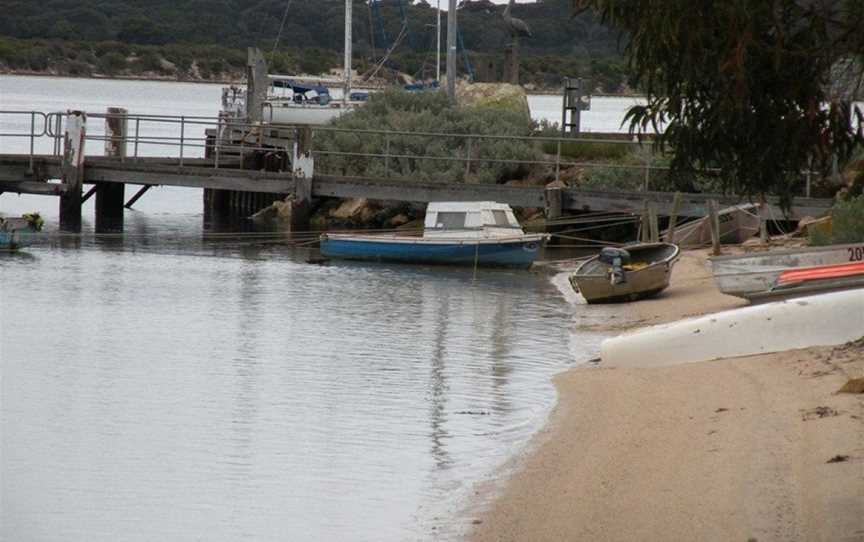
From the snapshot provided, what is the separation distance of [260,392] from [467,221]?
13397 millimetres

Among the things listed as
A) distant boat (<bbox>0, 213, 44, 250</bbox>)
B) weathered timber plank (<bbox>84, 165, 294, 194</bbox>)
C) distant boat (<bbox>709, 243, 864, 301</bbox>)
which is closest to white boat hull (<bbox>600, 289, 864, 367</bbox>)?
distant boat (<bbox>709, 243, 864, 301</bbox>)

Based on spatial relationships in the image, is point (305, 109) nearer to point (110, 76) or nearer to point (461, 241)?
point (461, 241)

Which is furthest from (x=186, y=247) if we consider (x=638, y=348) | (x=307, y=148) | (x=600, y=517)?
(x=600, y=517)

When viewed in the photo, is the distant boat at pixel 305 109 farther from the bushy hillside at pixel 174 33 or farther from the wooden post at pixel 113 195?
the bushy hillside at pixel 174 33

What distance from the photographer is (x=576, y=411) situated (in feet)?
50.4

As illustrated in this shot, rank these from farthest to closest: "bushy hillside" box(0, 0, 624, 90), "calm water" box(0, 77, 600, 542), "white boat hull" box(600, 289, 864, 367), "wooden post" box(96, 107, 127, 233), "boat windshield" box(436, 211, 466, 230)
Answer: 1. "bushy hillside" box(0, 0, 624, 90)
2. "wooden post" box(96, 107, 127, 233)
3. "boat windshield" box(436, 211, 466, 230)
4. "white boat hull" box(600, 289, 864, 367)
5. "calm water" box(0, 77, 600, 542)

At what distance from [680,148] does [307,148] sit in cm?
2623

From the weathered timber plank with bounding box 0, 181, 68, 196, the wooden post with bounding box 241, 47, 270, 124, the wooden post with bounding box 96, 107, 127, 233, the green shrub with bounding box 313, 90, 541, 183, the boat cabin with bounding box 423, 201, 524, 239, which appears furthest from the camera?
the wooden post with bounding box 241, 47, 270, 124

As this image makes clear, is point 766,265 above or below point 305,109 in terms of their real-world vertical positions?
below

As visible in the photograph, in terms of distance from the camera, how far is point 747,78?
25.8 ft

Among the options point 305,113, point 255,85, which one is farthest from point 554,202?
point 305,113

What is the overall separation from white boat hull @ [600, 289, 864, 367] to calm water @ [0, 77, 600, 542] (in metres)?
1.28

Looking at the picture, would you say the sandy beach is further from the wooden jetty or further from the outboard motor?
the wooden jetty

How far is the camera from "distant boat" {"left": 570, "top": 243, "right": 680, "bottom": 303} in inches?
959
